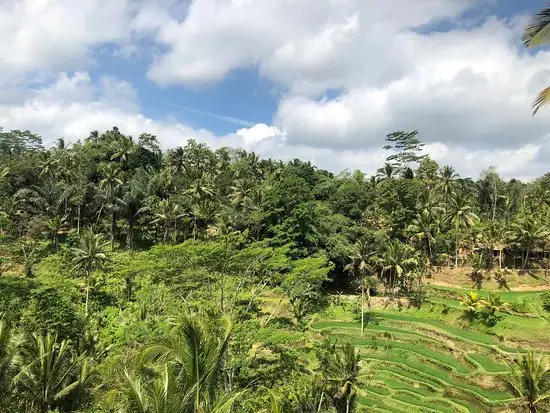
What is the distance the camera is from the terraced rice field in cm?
2544

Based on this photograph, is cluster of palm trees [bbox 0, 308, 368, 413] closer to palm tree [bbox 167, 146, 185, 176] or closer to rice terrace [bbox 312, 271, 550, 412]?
rice terrace [bbox 312, 271, 550, 412]

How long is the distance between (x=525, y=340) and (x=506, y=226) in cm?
1725

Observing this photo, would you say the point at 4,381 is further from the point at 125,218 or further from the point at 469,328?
the point at 125,218

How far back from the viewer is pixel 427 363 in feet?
98.1

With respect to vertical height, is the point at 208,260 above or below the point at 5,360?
above

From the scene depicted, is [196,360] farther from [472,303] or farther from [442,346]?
[472,303]

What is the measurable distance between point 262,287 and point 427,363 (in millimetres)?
16360

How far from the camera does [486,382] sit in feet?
90.8

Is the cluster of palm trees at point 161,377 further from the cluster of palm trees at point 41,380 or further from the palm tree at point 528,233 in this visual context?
the palm tree at point 528,233

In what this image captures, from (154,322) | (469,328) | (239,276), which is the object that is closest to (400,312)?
(469,328)

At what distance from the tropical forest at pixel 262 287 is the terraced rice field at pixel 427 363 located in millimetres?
139

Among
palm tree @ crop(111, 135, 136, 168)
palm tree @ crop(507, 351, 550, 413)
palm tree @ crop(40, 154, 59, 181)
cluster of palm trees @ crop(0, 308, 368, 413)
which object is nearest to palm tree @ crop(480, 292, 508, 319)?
palm tree @ crop(507, 351, 550, 413)

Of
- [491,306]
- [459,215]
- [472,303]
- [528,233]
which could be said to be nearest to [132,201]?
[459,215]

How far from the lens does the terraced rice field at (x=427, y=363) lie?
2544 centimetres
